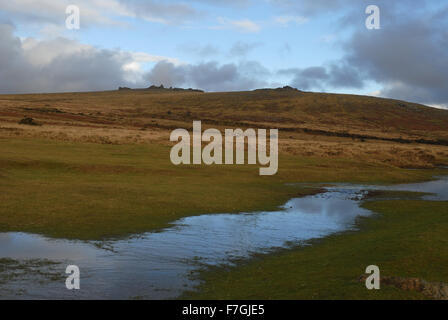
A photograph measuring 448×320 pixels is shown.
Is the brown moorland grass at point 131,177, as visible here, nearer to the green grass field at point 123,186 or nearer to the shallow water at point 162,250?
the green grass field at point 123,186

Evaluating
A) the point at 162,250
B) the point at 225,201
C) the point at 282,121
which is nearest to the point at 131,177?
the point at 225,201

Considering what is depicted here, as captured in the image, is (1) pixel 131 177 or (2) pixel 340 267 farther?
(1) pixel 131 177

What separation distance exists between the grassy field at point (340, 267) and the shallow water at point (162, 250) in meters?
1.10

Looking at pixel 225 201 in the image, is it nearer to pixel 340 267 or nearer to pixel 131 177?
pixel 131 177

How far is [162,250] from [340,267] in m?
6.74

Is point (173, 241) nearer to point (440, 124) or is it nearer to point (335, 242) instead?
point (335, 242)

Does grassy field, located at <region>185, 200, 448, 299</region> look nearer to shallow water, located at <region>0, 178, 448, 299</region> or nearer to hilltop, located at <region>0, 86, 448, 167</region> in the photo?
shallow water, located at <region>0, 178, 448, 299</region>

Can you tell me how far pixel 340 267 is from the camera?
1692 cm

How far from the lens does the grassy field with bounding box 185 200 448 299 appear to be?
14094mm

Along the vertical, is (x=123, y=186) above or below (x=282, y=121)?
below

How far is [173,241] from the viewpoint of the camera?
21.4m

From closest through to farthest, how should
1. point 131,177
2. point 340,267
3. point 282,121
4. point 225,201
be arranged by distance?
point 340,267 → point 225,201 → point 131,177 → point 282,121

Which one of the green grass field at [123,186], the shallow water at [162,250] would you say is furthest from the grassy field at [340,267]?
the green grass field at [123,186]

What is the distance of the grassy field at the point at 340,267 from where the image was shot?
46.2 feet
